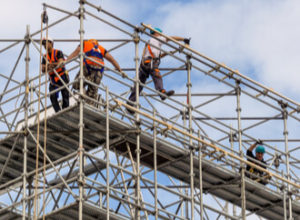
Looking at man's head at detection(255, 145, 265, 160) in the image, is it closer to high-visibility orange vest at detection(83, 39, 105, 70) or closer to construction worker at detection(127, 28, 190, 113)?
construction worker at detection(127, 28, 190, 113)

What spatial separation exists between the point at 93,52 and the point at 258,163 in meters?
7.80

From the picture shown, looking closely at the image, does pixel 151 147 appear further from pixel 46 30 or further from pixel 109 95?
pixel 46 30

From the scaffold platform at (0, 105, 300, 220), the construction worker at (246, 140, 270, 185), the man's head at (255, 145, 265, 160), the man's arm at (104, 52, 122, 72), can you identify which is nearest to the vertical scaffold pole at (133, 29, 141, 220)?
the scaffold platform at (0, 105, 300, 220)

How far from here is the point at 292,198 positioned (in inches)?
1737

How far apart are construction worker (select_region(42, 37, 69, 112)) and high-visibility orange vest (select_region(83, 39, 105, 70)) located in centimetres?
77

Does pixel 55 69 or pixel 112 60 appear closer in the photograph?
pixel 55 69

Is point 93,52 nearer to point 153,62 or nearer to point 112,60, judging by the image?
point 112,60

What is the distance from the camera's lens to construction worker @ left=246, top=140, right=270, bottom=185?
43.0 m

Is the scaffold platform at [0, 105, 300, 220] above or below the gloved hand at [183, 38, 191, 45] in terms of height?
below

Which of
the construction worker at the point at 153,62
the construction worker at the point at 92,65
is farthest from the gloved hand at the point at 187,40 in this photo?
the construction worker at the point at 92,65

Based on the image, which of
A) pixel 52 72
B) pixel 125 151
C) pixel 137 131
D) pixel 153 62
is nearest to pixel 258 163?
pixel 153 62

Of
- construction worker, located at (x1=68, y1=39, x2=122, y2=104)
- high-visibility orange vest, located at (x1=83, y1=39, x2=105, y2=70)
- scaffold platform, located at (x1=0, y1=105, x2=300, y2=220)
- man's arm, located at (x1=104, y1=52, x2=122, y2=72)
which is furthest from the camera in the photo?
man's arm, located at (x1=104, y1=52, x2=122, y2=72)

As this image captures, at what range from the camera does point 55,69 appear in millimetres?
39062

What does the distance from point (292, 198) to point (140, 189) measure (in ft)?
22.0
